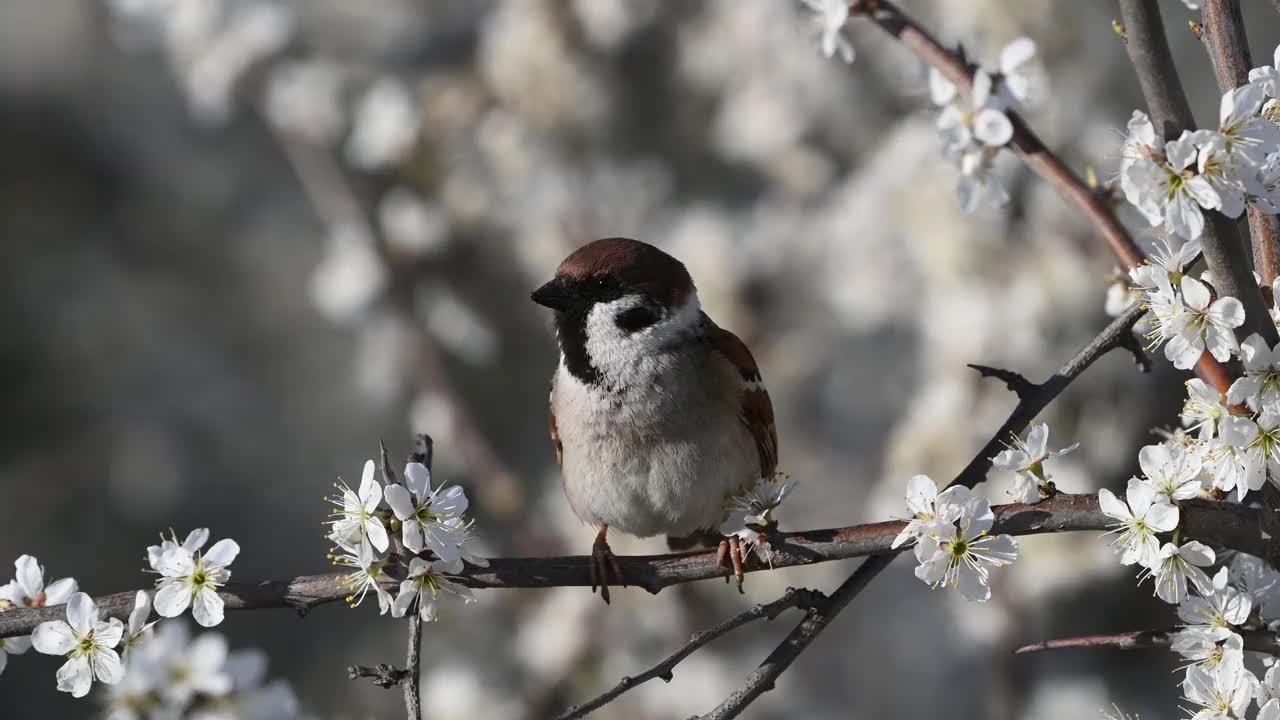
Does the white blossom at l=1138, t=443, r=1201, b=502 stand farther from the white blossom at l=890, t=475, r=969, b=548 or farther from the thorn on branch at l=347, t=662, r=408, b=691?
the thorn on branch at l=347, t=662, r=408, b=691

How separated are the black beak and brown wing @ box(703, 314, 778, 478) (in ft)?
1.09

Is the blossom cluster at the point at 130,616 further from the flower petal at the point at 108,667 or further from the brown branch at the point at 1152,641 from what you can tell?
the brown branch at the point at 1152,641

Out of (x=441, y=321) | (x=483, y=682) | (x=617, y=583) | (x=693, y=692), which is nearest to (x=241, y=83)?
(x=441, y=321)

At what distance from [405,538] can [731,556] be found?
1.67 feet

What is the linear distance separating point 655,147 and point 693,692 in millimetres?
2410

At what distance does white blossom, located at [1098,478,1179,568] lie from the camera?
4.88 feet

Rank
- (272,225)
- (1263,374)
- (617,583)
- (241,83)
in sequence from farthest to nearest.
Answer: (272,225)
(241,83)
(617,583)
(1263,374)

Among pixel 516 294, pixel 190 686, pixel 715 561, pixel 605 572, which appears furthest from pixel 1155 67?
pixel 516 294

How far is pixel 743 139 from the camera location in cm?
488

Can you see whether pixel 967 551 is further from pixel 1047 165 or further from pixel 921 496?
pixel 1047 165

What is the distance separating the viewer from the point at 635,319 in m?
2.55

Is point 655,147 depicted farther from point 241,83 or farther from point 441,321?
point 241,83

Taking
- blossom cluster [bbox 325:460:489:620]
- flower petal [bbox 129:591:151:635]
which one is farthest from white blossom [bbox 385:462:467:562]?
flower petal [bbox 129:591:151:635]

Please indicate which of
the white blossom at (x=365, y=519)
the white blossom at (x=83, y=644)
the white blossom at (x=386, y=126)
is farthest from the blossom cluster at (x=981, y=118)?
the white blossom at (x=386, y=126)
